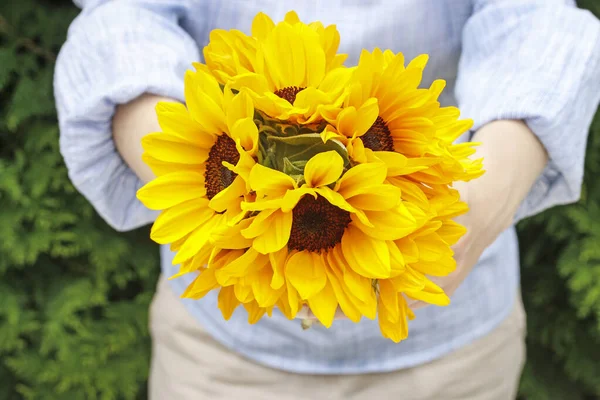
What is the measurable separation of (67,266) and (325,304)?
0.84 metres

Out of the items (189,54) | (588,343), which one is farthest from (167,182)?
(588,343)

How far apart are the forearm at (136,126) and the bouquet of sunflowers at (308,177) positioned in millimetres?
163

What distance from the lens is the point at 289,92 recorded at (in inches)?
12.6

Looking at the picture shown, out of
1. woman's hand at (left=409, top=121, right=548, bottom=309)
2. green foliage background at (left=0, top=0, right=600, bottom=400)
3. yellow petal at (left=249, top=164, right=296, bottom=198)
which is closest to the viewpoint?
yellow petal at (left=249, top=164, right=296, bottom=198)

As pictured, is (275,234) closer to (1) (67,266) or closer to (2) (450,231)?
(2) (450,231)

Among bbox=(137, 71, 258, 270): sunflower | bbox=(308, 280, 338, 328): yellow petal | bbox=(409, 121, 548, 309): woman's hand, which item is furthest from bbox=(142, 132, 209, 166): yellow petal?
bbox=(409, 121, 548, 309): woman's hand

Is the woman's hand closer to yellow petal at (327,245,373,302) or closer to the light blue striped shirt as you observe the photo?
the light blue striped shirt

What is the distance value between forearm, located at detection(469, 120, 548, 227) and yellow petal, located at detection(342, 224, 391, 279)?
18 cm

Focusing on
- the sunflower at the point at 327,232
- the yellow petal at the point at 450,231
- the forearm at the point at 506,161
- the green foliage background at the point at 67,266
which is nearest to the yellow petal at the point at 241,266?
the sunflower at the point at 327,232

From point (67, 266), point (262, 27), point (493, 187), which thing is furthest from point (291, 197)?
point (67, 266)

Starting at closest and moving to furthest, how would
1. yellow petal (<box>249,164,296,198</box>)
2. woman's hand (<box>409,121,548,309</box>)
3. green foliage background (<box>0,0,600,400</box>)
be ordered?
yellow petal (<box>249,164,296,198</box>), woman's hand (<box>409,121,548,309</box>), green foliage background (<box>0,0,600,400</box>)

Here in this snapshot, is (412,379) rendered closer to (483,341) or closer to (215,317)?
(483,341)

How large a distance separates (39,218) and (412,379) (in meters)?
0.62

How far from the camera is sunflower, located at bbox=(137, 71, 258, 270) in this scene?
301 millimetres
